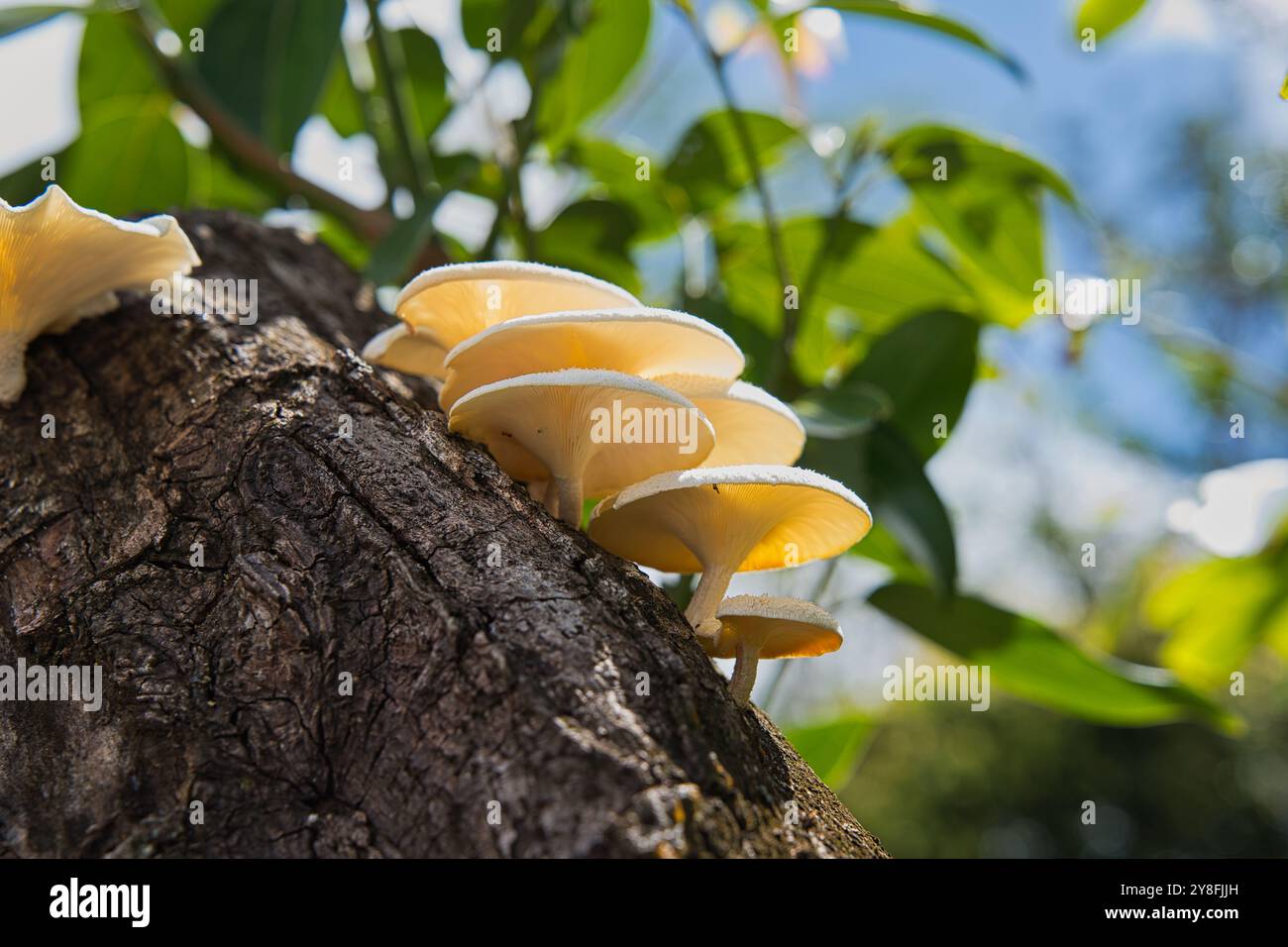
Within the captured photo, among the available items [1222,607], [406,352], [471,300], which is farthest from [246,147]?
[1222,607]

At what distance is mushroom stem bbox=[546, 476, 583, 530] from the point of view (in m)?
1.15

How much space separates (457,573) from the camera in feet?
3.24

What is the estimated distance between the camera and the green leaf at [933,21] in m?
1.69

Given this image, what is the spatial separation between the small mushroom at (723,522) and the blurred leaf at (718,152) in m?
1.06

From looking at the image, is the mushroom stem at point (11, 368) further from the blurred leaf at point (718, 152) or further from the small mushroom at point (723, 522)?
the blurred leaf at point (718, 152)

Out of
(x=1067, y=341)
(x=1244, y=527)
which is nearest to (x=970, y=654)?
(x=1244, y=527)

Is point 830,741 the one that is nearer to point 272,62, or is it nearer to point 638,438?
point 638,438

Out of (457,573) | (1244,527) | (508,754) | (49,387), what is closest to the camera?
(508,754)

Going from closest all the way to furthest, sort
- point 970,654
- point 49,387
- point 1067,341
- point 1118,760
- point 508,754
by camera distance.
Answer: point 508,754 < point 49,387 < point 970,654 < point 1067,341 < point 1118,760

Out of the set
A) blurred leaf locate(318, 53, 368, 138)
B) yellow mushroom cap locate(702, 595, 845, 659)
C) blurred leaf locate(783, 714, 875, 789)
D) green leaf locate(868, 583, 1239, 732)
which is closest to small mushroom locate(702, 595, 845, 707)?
yellow mushroom cap locate(702, 595, 845, 659)

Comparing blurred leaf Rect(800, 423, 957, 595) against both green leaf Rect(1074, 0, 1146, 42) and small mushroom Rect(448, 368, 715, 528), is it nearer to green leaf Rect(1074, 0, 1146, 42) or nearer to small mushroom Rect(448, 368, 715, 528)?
small mushroom Rect(448, 368, 715, 528)

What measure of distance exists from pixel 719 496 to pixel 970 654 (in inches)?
35.9

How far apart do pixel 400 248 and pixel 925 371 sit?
923mm

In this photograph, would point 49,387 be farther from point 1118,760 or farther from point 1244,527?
point 1118,760
